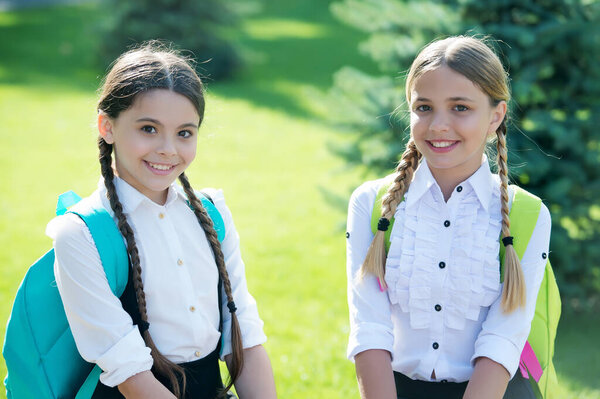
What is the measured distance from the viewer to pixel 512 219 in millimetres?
2352

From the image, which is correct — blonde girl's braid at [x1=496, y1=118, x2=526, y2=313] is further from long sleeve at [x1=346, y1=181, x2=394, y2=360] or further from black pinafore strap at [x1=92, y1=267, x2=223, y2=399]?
black pinafore strap at [x1=92, y1=267, x2=223, y2=399]

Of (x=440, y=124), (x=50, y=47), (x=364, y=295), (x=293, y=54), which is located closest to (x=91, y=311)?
(x=364, y=295)

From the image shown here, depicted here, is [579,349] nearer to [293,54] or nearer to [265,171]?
[265,171]

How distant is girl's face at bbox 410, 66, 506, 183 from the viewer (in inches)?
89.6

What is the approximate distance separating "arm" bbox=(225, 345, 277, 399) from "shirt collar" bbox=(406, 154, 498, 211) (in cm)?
70

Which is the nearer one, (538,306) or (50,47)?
(538,306)

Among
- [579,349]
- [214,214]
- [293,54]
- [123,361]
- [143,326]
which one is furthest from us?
[293,54]

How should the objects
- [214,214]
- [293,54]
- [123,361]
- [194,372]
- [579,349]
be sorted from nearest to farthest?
1. [123,361]
2. [194,372]
3. [214,214]
4. [579,349]
5. [293,54]

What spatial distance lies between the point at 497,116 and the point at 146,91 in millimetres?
1118

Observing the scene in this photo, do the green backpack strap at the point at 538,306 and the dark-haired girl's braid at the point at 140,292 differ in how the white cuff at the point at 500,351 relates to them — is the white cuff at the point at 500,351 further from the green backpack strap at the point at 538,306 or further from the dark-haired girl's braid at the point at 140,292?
the dark-haired girl's braid at the point at 140,292

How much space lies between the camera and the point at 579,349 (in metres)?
4.05

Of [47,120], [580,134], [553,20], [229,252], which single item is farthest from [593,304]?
[47,120]

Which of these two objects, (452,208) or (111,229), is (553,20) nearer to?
(452,208)

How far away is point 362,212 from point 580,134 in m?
2.21
